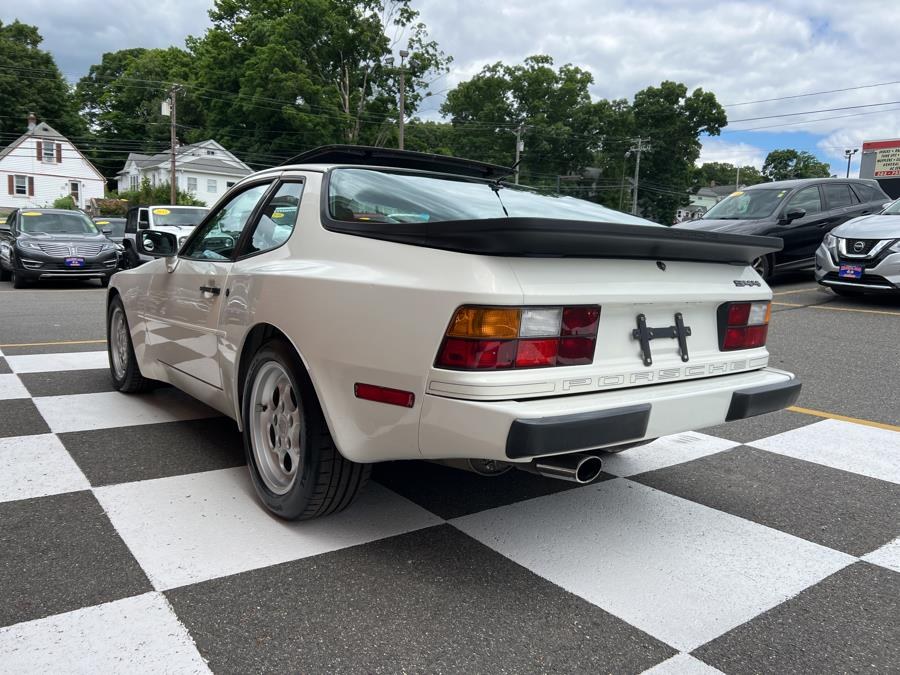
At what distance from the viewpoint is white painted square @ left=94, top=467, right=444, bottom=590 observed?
2.53 meters

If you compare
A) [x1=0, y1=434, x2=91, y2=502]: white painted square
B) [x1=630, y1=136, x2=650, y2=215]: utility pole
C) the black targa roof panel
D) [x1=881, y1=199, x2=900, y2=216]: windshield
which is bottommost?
[x1=0, y1=434, x2=91, y2=502]: white painted square

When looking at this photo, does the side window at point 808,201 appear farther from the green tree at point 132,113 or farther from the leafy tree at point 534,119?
the green tree at point 132,113

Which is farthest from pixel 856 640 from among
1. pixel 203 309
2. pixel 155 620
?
pixel 203 309

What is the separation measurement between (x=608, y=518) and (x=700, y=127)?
214 feet

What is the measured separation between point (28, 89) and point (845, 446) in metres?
77.6

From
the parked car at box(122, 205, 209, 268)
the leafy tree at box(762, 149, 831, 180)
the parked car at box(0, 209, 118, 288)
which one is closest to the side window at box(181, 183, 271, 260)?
the parked car at box(0, 209, 118, 288)

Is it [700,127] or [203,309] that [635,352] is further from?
[700,127]

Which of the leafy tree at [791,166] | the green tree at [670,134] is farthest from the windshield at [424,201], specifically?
the leafy tree at [791,166]

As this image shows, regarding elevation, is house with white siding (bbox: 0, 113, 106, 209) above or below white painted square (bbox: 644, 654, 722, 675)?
above

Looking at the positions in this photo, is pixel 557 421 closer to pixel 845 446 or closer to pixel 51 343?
pixel 845 446

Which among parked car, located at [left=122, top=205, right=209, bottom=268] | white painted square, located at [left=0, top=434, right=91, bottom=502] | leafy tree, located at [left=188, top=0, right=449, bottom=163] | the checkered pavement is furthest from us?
leafy tree, located at [left=188, top=0, right=449, bottom=163]

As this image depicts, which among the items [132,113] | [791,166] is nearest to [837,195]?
[132,113]

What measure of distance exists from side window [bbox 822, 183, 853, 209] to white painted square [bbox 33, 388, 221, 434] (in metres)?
10.8

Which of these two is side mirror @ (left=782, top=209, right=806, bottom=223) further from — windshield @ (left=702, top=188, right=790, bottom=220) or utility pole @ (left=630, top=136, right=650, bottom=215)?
utility pole @ (left=630, top=136, right=650, bottom=215)
